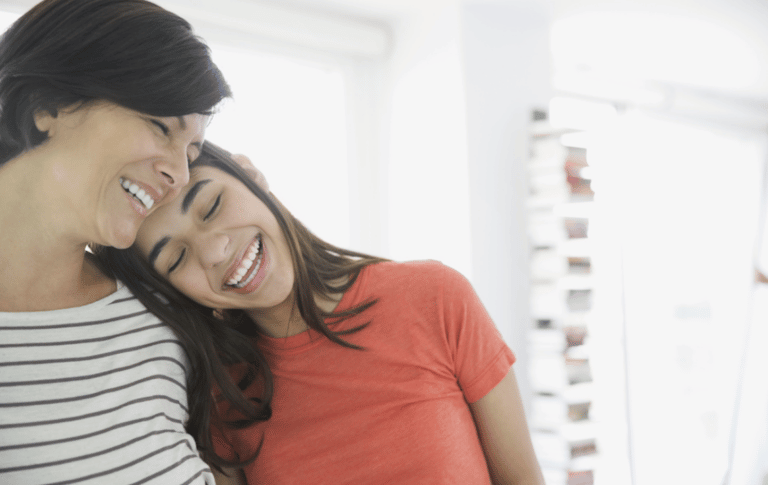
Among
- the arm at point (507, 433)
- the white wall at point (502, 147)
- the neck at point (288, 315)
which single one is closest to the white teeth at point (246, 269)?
the neck at point (288, 315)

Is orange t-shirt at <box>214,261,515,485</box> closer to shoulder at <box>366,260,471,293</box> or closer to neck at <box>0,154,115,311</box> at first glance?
shoulder at <box>366,260,471,293</box>

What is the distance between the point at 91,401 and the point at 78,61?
20.1 inches

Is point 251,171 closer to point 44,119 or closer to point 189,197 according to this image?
point 189,197

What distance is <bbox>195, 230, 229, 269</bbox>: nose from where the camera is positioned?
1.00 meters

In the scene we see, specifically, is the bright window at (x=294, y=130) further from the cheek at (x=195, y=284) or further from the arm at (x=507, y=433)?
the arm at (x=507, y=433)

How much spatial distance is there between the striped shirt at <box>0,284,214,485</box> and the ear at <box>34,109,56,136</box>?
0.29 m

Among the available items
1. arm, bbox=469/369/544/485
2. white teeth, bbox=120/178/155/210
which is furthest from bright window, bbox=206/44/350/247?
arm, bbox=469/369/544/485

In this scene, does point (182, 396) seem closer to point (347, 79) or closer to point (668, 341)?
point (347, 79)

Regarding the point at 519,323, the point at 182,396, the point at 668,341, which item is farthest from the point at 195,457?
the point at 668,341

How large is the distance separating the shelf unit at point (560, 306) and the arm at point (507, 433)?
147cm

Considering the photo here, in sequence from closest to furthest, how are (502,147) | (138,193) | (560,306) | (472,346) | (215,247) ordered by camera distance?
1. (138,193)
2. (215,247)
3. (472,346)
4. (560,306)
5. (502,147)

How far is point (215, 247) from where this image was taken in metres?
1.01

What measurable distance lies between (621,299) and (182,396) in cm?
336

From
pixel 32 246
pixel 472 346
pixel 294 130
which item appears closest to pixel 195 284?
pixel 32 246
